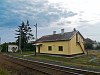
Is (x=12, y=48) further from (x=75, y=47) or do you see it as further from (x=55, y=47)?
(x=75, y=47)

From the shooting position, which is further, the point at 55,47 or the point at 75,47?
the point at 55,47

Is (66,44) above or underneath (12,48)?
above

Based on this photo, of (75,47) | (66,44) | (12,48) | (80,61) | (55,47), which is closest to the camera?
(80,61)

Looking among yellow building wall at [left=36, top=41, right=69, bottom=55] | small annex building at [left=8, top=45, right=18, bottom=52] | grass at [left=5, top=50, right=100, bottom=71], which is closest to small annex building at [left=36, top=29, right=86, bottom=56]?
yellow building wall at [left=36, top=41, right=69, bottom=55]

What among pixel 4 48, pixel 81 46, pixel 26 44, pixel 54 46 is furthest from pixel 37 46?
pixel 4 48

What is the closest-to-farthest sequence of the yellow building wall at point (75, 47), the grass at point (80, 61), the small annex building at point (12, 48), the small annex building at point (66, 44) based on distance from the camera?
the grass at point (80, 61) → the small annex building at point (66, 44) → the yellow building wall at point (75, 47) → the small annex building at point (12, 48)

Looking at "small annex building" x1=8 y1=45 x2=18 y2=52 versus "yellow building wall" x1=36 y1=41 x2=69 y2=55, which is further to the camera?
"small annex building" x1=8 y1=45 x2=18 y2=52

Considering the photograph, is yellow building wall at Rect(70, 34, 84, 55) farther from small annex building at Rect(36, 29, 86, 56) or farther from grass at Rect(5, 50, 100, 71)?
grass at Rect(5, 50, 100, 71)

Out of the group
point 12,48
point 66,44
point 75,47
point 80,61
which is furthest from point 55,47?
point 12,48

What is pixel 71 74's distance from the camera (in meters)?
16.2

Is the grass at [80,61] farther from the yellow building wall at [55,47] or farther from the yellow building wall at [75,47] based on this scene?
the yellow building wall at [75,47]

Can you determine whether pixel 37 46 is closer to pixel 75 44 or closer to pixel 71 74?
pixel 75 44

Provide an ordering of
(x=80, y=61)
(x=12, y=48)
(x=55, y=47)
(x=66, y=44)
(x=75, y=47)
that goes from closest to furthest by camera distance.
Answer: (x=80, y=61), (x=66, y=44), (x=75, y=47), (x=55, y=47), (x=12, y=48)

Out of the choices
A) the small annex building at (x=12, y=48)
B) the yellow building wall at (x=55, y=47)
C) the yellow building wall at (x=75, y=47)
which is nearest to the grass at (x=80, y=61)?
the yellow building wall at (x=55, y=47)
